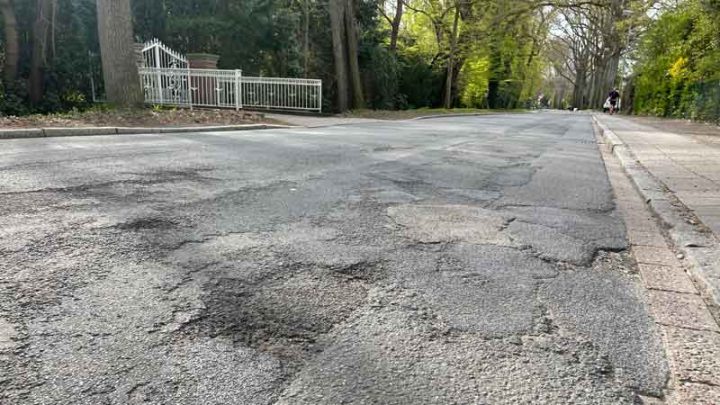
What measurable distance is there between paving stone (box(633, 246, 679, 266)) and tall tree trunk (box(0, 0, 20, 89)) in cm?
1715

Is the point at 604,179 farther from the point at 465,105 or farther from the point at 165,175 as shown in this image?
the point at 465,105

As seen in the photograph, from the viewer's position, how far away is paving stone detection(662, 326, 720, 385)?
1739 mm

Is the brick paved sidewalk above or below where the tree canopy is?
below

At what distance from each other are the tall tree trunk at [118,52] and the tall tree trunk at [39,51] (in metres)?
6.02

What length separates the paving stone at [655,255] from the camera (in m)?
2.93

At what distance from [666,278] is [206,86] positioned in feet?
49.9

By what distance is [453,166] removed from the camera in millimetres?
6316

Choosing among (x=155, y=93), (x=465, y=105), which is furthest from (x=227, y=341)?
(x=465, y=105)

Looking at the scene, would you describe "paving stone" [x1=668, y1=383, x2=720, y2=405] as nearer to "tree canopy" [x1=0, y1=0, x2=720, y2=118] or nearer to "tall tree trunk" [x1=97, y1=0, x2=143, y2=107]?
"tall tree trunk" [x1=97, y1=0, x2=143, y2=107]

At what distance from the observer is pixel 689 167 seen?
6.72 metres

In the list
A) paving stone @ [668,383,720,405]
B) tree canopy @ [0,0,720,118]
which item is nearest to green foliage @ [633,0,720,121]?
tree canopy @ [0,0,720,118]

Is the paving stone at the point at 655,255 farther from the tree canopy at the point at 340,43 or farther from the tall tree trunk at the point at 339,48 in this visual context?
the tall tree trunk at the point at 339,48

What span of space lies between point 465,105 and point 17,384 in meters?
41.2

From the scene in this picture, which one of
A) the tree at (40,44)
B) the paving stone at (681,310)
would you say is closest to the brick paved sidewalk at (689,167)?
the paving stone at (681,310)
